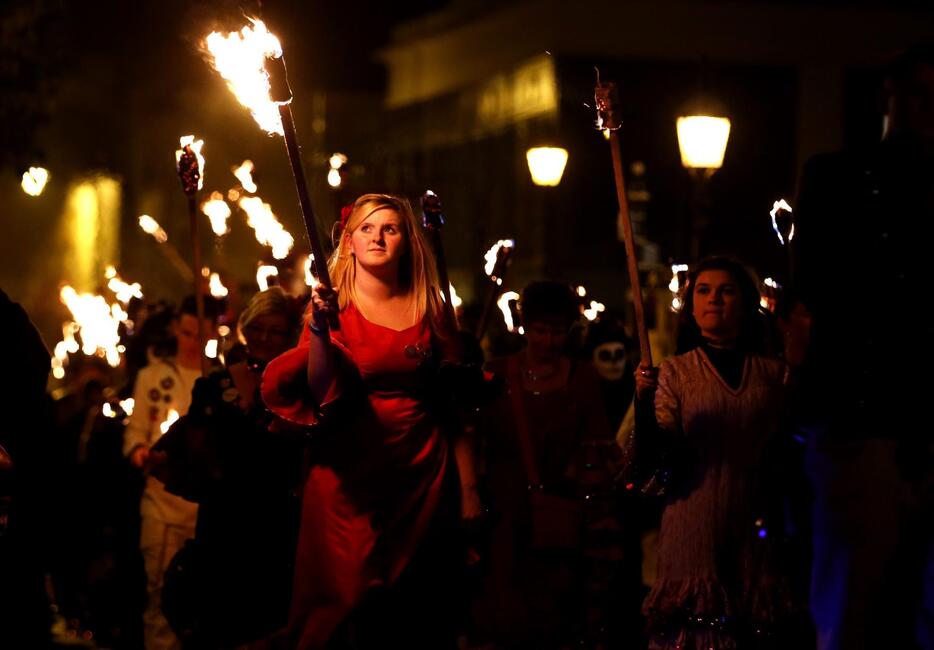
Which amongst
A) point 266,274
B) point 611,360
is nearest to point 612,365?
point 611,360

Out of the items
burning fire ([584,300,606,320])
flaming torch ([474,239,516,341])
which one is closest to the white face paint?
burning fire ([584,300,606,320])

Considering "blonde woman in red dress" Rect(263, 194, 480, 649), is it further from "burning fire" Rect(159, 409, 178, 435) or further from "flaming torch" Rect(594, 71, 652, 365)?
"burning fire" Rect(159, 409, 178, 435)

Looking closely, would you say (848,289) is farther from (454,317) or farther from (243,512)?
(243,512)

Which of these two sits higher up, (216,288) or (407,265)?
(216,288)

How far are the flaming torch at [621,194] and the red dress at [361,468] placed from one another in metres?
0.91

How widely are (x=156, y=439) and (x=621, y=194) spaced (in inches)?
175

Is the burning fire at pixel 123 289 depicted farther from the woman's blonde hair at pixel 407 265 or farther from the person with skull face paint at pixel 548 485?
the woman's blonde hair at pixel 407 265

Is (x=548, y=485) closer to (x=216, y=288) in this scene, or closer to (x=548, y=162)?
(x=216, y=288)

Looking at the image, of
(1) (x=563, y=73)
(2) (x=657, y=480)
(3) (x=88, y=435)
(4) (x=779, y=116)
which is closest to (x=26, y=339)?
(2) (x=657, y=480)

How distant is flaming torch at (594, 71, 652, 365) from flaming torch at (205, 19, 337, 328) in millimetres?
1346

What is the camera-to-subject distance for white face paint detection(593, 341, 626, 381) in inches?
453

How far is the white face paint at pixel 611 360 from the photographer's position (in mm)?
11516

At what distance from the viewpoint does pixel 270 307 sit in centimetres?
927

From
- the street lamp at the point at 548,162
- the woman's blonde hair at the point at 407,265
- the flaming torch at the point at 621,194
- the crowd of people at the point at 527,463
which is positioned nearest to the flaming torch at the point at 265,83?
the crowd of people at the point at 527,463
